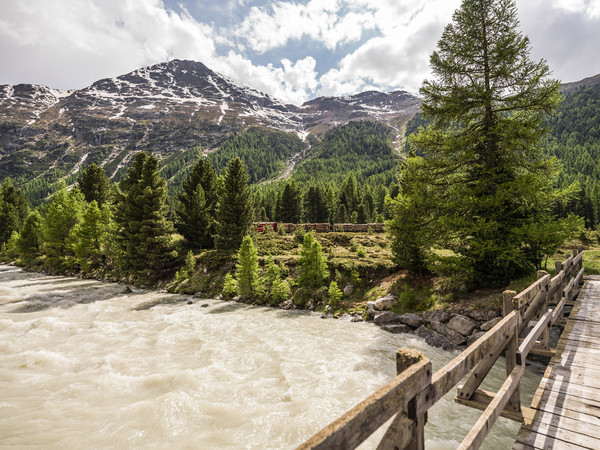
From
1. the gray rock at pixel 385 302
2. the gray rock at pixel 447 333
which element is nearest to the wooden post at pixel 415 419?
the gray rock at pixel 447 333

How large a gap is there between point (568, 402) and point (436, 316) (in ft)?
30.0

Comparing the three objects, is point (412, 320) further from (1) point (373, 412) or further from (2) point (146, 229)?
(2) point (146, 229)

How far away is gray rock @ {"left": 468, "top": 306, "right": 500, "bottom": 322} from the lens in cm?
1184

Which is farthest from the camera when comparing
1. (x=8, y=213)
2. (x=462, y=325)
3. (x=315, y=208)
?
(x=315, y=208)

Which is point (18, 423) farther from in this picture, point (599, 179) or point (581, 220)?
point (599, 179)

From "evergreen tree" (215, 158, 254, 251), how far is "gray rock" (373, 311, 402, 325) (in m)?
17.2

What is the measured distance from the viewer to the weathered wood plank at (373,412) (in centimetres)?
159

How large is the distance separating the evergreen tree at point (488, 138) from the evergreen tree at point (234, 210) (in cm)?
1908

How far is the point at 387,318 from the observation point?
1502cm

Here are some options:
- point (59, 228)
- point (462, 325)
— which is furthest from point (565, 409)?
point (59, 228)

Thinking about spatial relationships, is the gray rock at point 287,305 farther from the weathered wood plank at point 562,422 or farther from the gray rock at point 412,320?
the weathered wood plank at point 562,422

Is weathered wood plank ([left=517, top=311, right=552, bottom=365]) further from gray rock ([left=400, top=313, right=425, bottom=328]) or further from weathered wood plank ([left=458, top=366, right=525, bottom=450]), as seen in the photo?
gray rock ([left=400, top=313, right=425, bottom=328])

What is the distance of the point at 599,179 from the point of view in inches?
4080

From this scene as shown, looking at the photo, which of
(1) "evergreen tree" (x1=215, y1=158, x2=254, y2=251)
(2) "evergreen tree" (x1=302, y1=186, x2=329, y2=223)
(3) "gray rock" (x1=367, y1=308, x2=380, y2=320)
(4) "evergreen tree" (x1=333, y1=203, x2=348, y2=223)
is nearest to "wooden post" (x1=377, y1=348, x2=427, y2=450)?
(3) "gray rock" (x1=367, y1=308, x2=380, y2=320)
